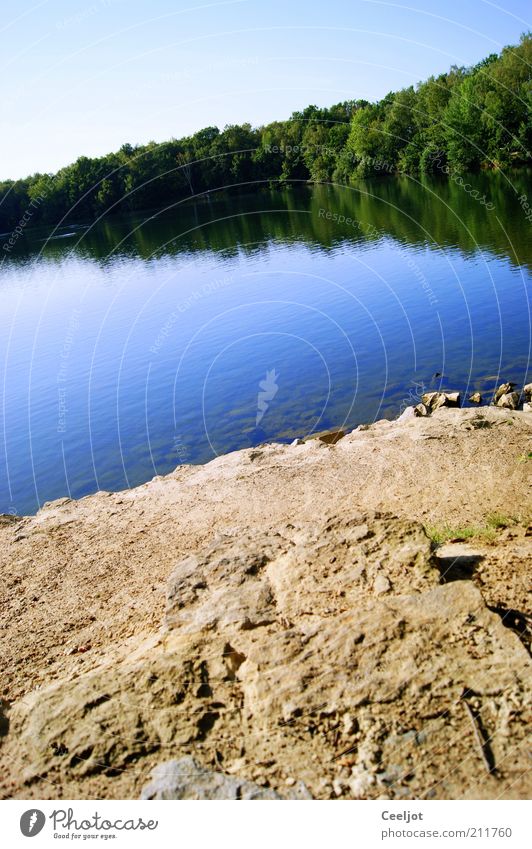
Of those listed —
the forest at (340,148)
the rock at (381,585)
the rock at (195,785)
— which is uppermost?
the forest at (340,148)

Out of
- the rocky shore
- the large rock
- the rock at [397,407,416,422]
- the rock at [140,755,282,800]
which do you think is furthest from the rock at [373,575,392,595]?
the large rock

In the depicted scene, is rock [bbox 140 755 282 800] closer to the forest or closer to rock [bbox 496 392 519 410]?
rock [bbox 496 392 519 410]

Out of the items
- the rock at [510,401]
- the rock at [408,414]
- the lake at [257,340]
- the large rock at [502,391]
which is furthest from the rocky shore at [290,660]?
the lake at [257,340]

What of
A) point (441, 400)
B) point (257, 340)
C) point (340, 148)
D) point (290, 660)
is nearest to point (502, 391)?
point (441, 400)

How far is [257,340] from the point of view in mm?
37250

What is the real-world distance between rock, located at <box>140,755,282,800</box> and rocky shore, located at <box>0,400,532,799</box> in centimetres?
1

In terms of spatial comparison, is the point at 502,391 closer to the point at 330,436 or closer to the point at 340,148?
the point at 330,436

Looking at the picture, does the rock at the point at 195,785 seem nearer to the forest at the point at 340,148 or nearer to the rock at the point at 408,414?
the rock at the point at 408,414

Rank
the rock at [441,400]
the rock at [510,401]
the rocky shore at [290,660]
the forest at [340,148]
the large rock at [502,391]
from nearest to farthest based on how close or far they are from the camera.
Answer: the rocky shore at [290,660], the rock at [510,401], the rock at [441,400], the large rock at [502,391], the forest at [340,148]

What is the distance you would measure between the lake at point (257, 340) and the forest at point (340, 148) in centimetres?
1121

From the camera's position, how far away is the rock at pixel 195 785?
5.71 m

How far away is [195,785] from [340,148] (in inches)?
4281

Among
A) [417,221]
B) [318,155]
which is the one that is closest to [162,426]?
[417,221]
